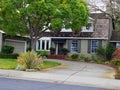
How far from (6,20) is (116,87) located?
677 inches

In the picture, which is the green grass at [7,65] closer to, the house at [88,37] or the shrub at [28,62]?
the shrub at [28,62]

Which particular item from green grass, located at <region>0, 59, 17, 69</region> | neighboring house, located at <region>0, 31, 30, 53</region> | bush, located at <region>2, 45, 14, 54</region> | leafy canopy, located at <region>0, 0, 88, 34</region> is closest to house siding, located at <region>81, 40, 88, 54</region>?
neighboring house, located at <region>0, 31, 30, 53</region>

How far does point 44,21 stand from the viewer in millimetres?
31469

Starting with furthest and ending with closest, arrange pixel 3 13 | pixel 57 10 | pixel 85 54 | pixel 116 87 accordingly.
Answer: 1. pixel 85 54
2. pixel 3 13
3. pixel 57 10
4. pixel 116 87

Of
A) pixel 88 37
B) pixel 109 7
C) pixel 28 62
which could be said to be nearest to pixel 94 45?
pixel 88 37

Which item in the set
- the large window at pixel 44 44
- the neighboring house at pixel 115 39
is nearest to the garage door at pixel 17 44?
the large window at pixel 44 44

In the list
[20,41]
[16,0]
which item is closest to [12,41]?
[20,41]

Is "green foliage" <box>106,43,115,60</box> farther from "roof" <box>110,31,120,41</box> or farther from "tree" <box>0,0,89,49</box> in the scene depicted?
"tree" <box>0,0,89,49</box>

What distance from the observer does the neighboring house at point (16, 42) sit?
1514 inches

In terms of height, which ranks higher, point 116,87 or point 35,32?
point 35,32

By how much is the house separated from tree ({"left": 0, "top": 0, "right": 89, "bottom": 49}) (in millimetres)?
12108

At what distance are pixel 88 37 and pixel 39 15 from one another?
1519cm

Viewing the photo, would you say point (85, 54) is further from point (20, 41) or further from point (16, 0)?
point (16, 0)

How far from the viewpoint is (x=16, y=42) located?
137ft
